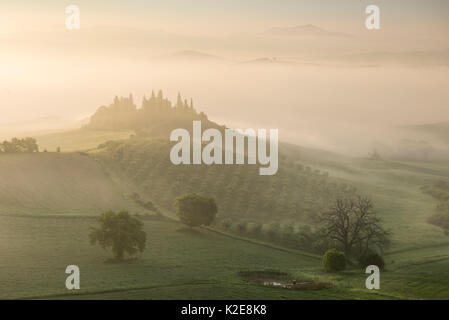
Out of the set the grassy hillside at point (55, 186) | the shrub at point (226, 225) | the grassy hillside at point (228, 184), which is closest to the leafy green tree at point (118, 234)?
the grassy hillside at point (55, 186)

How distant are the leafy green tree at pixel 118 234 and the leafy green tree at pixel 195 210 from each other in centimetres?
2092

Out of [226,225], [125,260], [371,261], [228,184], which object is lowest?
[371,261]

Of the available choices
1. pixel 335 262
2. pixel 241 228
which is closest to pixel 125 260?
pixel 241 228

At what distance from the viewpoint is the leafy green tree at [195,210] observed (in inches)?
4072

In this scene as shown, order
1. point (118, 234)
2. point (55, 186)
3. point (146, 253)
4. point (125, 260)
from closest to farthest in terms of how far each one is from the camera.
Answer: point (118, 234)
point (125, 260)
point (146, 253)
point (55, 186)

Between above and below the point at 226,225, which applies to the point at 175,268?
below

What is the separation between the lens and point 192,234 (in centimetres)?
10156

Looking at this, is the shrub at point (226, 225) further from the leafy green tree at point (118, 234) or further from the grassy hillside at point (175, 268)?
the leafy green tree at point (118, 234)

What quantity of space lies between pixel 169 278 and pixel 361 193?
89020 millimetres

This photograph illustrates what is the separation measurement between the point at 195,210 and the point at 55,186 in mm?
37013

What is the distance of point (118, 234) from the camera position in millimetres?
82062

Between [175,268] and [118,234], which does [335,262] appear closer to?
[175,268]
